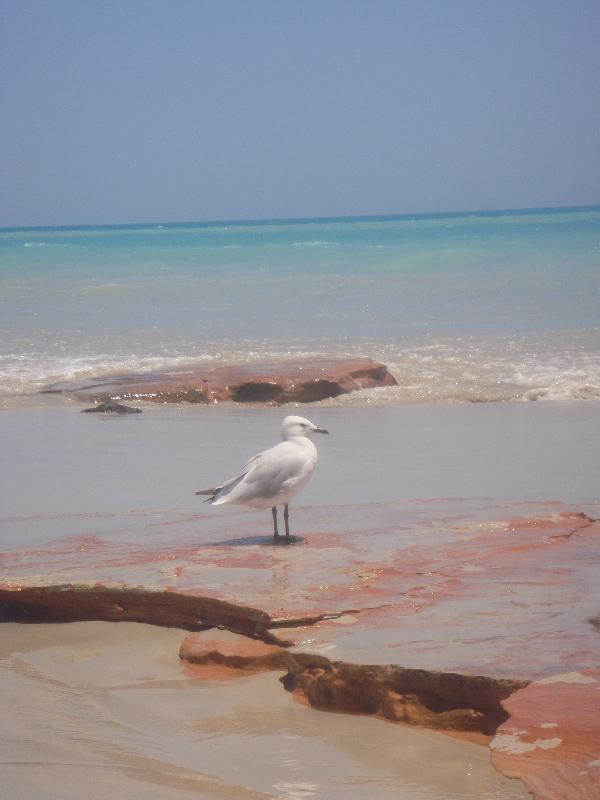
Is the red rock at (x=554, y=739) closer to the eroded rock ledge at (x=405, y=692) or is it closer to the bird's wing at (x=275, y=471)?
the eroded rock ledge at (x=405, y=692)

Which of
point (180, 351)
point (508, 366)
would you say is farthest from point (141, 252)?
point (508, 366)

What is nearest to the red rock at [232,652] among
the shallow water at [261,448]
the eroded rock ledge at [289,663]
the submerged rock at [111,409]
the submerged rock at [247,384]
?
the eroded rock ledge at [289,663]

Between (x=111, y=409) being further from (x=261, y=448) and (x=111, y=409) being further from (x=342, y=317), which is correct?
(x=342, y=317)

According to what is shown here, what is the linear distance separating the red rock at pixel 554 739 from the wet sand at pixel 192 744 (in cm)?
6

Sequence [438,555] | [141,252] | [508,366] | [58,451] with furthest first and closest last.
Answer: [141,252] → [508,366] → [58,451] → [438,555]

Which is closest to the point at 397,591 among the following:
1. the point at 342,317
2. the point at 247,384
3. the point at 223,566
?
the point at 223,566

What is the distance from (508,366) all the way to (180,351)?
467 centimetres

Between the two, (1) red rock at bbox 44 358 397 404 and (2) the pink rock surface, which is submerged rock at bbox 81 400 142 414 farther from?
(2) the pink rock surface

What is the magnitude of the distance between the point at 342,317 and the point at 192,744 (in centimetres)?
1655

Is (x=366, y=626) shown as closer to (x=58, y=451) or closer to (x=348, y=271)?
(x=58, y=451)

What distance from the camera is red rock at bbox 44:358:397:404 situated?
427 inches

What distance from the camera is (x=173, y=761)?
3.14 m

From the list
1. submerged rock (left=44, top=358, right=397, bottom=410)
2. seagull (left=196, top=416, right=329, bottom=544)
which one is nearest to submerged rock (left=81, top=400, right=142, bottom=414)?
submerged rock (left=44, top=358, right=397, bottom=410)

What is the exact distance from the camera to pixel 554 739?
2.87m
